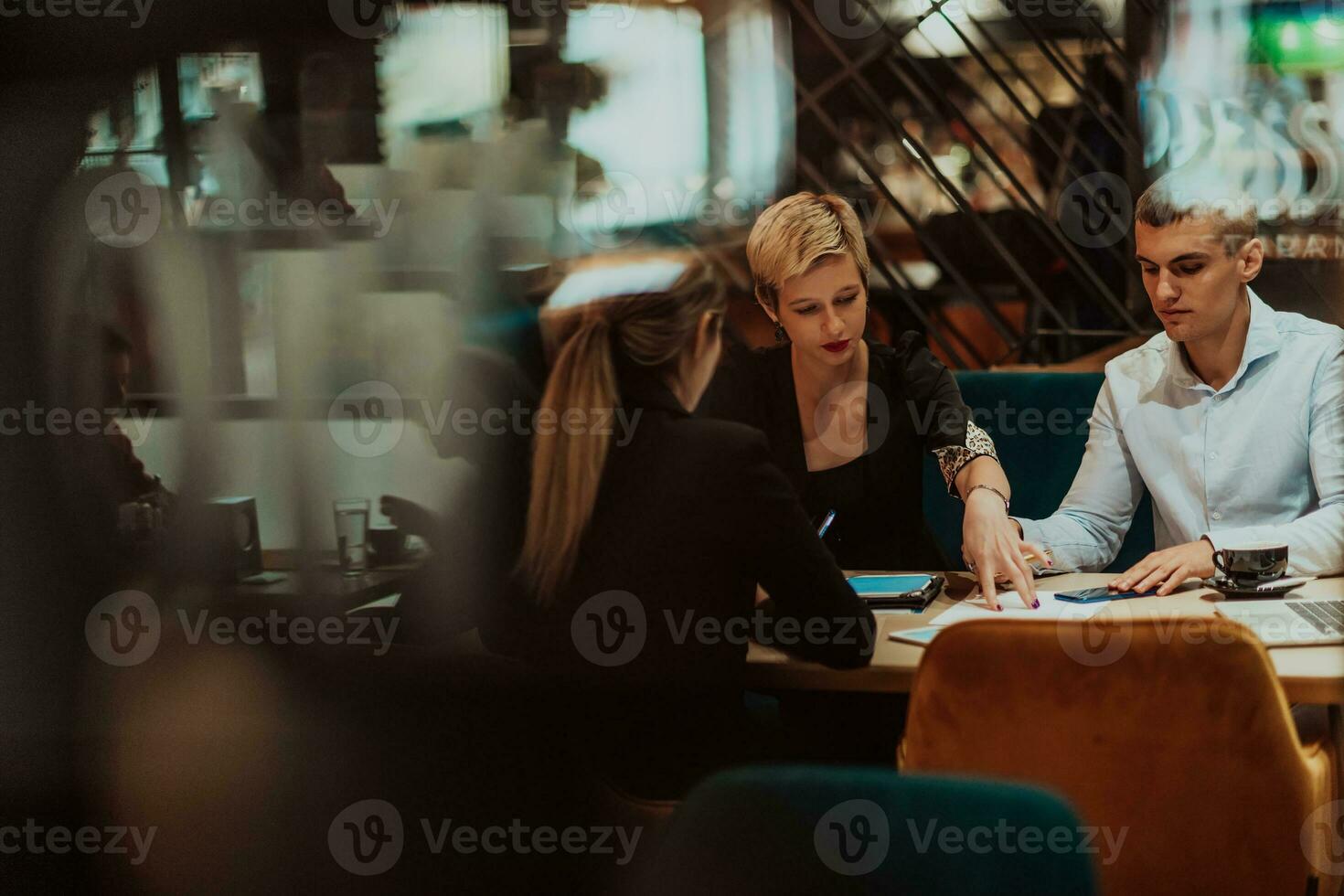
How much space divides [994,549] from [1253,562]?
37 cm

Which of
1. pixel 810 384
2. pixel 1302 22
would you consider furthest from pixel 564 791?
pixel 1302 22

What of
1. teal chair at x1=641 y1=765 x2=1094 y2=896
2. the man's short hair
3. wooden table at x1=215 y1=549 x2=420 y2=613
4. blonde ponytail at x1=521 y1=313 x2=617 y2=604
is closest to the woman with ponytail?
blonde ponytail at x1=521 y1=313 x2=617 y2=604

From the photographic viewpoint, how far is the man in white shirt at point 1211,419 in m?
1.75

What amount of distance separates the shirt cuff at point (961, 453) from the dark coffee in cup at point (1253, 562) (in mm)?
377

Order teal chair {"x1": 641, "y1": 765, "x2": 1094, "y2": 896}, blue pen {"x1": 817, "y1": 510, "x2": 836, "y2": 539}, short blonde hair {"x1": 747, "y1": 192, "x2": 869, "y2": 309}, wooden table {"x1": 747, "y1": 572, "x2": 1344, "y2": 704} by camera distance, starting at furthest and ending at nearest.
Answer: blue pen {"x1": 817, "y1": 510, "x2": 836, "y2": 539}
short blonde hair {"x1": 747, "y1": 192, "x2": 869, "y2": 309}
wooden table {"x1": 747, "y1": 572, "x2": 1344, "y2": 704}
teal chair {"x1": 641, "y1": 765, "x2": 1094, "y2": 896}

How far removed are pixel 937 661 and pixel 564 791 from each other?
24.1 inches

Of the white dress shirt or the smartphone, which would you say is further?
the white dress shirt

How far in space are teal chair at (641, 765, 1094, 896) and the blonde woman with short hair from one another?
65cm

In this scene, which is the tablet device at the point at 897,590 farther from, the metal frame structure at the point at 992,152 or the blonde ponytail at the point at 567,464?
the metal frame structure at the point at 992,152

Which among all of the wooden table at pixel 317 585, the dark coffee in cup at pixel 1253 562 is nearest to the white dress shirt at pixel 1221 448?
the dark coffee in cup at pixel 1253 562

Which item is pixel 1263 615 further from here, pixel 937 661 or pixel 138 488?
pixel 138 488

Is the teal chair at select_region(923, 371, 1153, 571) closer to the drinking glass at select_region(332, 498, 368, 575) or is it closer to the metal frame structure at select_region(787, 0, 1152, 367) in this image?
the metal frame structure at select_region(787, 0, 1152, 367)

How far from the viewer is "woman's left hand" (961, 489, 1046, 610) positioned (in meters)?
1.62

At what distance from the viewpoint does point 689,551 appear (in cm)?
152
